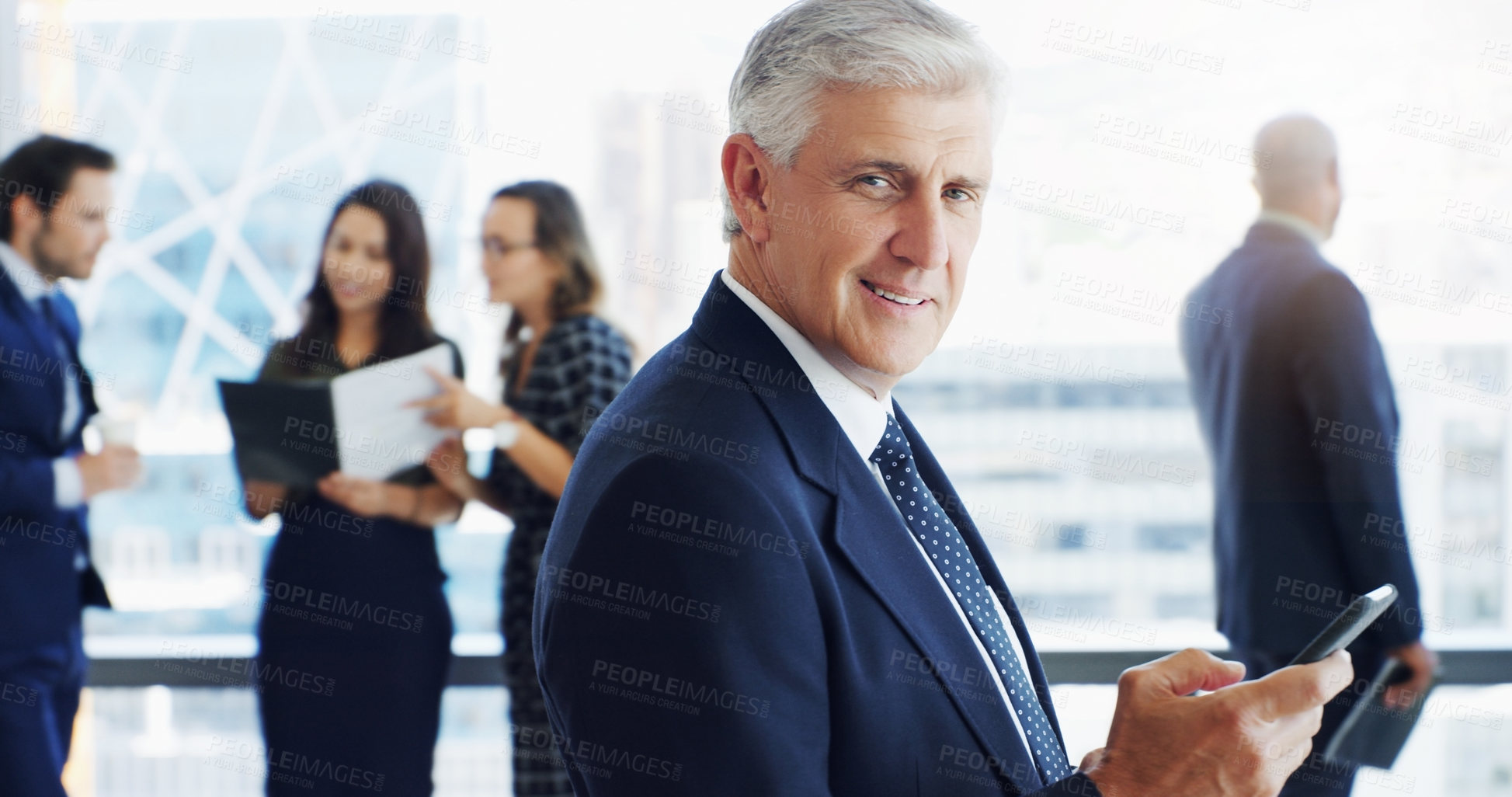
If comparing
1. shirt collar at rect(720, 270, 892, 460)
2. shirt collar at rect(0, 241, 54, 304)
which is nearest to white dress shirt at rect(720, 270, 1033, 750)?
shirt collar at rect(720, 270, 892, 460)

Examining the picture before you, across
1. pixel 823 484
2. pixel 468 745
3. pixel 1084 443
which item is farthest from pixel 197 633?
pixel 823 484

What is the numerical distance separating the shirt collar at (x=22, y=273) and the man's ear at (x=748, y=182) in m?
2.10

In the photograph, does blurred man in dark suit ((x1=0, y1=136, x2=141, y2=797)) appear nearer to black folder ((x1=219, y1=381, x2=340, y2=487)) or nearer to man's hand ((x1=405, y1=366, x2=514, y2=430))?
black folder ((x1=219, y1=381, x2=340, y2=487))

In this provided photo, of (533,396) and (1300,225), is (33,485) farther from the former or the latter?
(1300,225)

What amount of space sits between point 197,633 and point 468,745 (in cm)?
78

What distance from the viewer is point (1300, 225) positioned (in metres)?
2.33

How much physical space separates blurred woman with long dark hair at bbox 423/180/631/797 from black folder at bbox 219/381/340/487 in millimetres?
223

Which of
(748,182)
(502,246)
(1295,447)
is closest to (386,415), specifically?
(502,246)

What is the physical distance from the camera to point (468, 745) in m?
2.74

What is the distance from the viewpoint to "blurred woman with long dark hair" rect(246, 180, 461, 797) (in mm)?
2326

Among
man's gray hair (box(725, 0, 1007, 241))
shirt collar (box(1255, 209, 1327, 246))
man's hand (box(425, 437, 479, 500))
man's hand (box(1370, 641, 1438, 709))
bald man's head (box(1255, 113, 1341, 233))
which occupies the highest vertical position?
bald man's head (box(1255, 113, 1341, 233))

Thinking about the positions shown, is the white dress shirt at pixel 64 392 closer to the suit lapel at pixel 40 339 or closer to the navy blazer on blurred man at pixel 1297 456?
the suit lapel at pixel 40 339

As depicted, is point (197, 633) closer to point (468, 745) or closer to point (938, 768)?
point (468, 745)

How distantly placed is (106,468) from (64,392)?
185 mm
